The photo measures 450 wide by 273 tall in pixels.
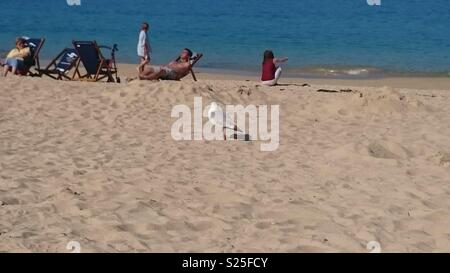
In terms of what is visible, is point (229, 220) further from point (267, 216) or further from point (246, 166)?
point (246, 166)

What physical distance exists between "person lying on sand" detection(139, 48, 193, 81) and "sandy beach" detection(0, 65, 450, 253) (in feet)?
2.65

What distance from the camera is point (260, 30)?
112ft

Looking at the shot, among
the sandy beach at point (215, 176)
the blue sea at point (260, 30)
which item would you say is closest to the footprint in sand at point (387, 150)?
the sandy beach at point (215, 176)

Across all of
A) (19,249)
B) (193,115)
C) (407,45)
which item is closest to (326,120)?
(193,115)

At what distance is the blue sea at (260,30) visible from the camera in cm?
2325

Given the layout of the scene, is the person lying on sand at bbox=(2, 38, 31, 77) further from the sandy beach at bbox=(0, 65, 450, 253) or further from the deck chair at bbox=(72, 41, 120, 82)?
the sandy beach at bbox=(0, 65, 450, 253)

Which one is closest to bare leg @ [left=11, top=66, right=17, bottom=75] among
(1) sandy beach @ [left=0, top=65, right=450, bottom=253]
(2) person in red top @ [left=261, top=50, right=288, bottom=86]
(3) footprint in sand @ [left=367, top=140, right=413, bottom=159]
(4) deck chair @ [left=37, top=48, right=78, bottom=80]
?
(4) deck chair @ [left=37, top=48, right=78, bottom=80]

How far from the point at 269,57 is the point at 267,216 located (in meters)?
8.23

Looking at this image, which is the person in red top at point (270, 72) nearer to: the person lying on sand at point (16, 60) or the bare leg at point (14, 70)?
the person lying on sand at point (16, 60)

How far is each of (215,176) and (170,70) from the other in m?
5.85

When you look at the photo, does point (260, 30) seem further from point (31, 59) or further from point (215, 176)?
point (215, 176)

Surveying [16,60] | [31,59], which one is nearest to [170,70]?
[31,59]

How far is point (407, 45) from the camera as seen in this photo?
28.3 metres

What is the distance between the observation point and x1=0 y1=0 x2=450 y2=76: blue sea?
23250mm
